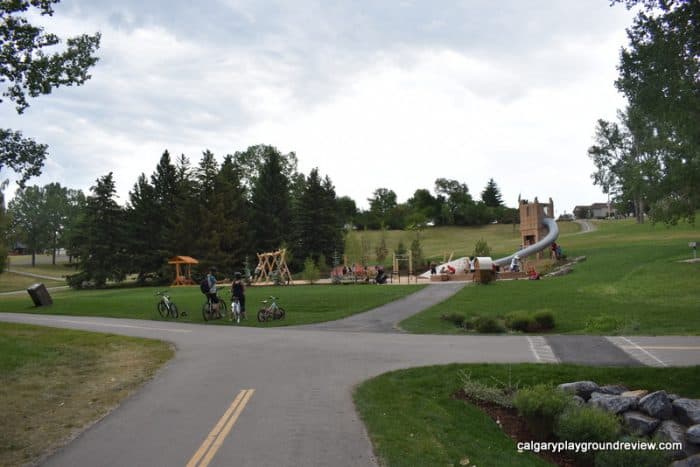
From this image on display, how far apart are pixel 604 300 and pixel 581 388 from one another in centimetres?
1368

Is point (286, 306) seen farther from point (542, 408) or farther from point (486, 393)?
point (542, 408)

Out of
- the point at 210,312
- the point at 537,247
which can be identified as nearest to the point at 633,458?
the point at 210,312

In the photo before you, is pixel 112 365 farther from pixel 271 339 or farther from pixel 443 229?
pixel 443 229

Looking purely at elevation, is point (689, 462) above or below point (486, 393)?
below

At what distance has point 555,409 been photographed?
25.7ft

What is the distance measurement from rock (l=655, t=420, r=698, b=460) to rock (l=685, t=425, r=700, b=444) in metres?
0.07

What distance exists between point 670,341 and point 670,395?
5.01 metres

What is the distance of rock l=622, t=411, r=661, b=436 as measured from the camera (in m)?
7.80

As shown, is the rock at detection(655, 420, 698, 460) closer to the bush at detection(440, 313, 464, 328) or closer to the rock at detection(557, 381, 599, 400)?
the rock at detection(557, 381, 599, 400)

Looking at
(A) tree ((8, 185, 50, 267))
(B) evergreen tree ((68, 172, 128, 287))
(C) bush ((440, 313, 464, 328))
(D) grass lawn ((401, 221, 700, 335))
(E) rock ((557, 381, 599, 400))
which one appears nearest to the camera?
(E) rock ((557, 381, 599, 400))

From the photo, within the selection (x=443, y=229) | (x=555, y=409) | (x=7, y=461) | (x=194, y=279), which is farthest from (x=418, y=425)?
(x=443, y=229)

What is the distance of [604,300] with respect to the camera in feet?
70.4

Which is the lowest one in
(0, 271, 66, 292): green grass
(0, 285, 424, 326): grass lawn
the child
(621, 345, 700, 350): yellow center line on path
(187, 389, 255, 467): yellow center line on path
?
(0, 271, 66, 292): green grass

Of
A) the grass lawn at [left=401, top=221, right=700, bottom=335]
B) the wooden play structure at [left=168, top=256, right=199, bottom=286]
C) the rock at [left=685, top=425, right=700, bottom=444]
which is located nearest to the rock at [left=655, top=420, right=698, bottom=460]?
the rock at [left=685, top=425, right=700, bottom=444]
